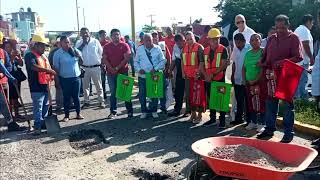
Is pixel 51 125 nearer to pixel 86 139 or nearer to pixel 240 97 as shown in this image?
pixel 86 139

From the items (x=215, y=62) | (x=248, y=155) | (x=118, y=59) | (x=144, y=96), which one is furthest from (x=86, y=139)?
(x=248, y=155)

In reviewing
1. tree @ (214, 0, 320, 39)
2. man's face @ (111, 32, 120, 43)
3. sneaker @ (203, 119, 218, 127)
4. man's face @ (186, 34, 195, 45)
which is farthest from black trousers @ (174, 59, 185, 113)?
tree @ (214, 0, 320, 39)

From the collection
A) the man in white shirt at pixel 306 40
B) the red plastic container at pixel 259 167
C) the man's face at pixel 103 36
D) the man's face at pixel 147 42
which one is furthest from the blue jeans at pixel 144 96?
the red plastic container at pixel 259 167

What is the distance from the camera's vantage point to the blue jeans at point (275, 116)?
651 centimetres

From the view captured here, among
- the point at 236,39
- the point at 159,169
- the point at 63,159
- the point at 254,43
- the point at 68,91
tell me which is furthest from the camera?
the point at 68,91

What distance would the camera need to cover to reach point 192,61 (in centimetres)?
816

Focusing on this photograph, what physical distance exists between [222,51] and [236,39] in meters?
0.36

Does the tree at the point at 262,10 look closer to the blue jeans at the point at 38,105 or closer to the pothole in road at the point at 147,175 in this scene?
the blue jeans at the point at 38,105

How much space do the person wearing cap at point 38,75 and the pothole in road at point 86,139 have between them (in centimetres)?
80

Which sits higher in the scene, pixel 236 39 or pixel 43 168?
pixel 236 39

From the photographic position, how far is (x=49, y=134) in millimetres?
8031

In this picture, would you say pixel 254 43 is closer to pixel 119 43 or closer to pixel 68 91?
pixel 119 43

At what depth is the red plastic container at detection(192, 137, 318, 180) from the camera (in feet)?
13.2

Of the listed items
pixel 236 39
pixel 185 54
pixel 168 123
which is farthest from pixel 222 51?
pixel 168 123
